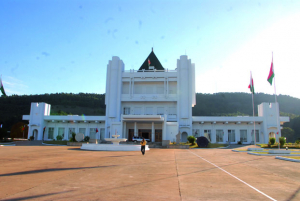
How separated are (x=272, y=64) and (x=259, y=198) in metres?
21.2

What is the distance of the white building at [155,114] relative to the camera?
44.2 meters

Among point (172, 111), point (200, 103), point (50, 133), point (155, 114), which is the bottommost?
point (50, 133)

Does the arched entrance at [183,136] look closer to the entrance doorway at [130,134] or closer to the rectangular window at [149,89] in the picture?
the entrance doorway at [130,134]

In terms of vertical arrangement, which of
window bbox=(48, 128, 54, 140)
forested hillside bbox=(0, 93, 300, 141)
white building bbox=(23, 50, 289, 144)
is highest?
forested hillside bbox=(0, 93, 300, 141)

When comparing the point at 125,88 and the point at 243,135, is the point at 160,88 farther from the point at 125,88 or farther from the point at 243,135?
the point at 243,135

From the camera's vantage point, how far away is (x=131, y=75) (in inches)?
1845

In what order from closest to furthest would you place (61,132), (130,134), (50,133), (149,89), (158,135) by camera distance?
(158,135) → (130,134) → (149,89) → (61,132) → (50,133)

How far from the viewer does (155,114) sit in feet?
152

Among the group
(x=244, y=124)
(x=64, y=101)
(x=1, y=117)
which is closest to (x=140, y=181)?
(x=244, y=124)

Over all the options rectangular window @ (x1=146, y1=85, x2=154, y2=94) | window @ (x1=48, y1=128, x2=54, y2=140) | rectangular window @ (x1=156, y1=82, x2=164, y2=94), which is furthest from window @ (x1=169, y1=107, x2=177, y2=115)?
window @ (x1=48, y1=128, x2=54, y2=140)

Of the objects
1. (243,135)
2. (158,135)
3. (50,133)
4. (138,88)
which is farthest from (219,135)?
(50,133)

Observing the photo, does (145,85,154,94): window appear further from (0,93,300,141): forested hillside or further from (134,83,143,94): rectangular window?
(0,93,300,141): forested hillside

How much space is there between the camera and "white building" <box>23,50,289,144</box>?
4425 cm

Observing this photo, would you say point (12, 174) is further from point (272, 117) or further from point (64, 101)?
point (64, 101)
